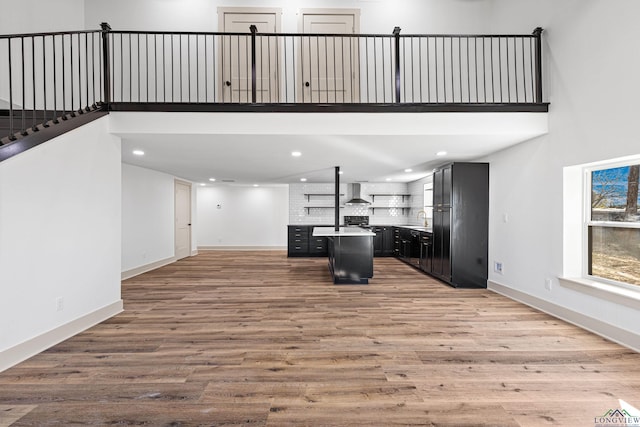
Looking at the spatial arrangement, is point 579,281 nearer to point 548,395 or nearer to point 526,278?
point 526,278

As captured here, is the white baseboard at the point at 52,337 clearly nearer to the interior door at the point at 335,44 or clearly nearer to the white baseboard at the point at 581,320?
the interior door at the point at 335,44

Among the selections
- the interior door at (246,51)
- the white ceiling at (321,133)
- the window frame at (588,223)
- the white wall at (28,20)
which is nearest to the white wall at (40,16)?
the white wall at (28,20)

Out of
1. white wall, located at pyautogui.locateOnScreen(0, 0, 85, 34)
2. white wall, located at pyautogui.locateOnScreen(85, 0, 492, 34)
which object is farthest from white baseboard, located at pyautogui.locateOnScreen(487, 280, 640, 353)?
white wall, located at pyautogui.locateOnScreen(0, 0, 85, 34)

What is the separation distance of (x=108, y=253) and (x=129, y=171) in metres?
2.77

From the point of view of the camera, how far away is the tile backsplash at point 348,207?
8594 millimetres

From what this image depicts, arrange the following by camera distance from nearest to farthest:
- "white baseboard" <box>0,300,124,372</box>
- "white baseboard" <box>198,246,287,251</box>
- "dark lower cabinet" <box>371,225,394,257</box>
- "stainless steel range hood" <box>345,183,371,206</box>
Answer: "white baseboard" <box>0,300,124,372</box> → "stainless steel range hood" <box>345,183,371,206</box> → "dark lower cabinet" <box>371,225,394,257</box> → "white baseboard" <box>198,246,287,251</box>

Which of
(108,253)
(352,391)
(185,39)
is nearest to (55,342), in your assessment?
(108,253)

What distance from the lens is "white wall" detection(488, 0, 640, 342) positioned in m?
2.52

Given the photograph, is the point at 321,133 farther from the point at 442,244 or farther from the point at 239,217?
the point at 239,217

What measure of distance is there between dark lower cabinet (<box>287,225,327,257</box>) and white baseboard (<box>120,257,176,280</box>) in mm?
3173

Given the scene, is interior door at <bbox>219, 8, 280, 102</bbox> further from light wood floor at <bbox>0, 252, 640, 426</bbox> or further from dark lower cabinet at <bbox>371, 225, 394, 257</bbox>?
dark lower cabinet at <bbox>371, 225, 394, 257</bbox>

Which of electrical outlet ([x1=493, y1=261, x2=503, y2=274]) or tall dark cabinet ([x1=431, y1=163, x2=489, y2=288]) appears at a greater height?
tall dark cabinet ([x1=431, y1=163, x2=489, y2=288])

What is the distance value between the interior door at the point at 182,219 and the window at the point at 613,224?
8251 mm

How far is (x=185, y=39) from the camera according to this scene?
5.11 meters
